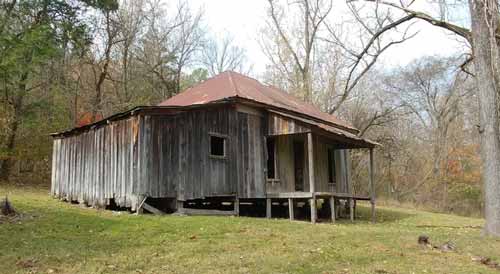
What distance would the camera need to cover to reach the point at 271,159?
712 inches

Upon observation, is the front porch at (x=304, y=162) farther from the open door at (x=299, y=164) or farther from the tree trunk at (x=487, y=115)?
the tree trunk at (x=487, y=115)

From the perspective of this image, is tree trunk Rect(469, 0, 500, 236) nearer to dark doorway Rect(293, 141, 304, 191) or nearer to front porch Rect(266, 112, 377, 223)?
front porch Rect(266, 112, 377, 223)

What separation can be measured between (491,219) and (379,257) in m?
5.44

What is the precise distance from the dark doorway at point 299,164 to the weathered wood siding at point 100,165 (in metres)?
7.31

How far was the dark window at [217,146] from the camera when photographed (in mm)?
16455

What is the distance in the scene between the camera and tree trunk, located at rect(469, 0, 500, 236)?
510 inches

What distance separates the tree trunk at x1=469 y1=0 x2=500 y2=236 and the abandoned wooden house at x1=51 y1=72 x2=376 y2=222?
508 centimetres

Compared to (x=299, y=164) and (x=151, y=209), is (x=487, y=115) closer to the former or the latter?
(x=299, y=164)

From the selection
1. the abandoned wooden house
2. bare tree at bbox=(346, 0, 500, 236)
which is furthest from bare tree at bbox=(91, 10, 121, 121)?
bare tree at bbox=(346, 0, 500, 236)

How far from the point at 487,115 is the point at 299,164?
8314mm

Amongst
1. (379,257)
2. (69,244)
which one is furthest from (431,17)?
(69,244)

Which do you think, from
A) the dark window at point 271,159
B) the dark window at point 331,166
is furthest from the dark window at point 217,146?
the dark window at point 331,166

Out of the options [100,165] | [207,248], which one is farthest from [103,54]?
[207,248]

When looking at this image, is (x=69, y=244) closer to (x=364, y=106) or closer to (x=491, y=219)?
(x=491, y=219)
